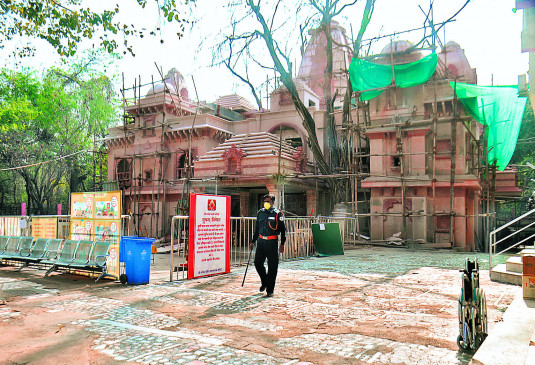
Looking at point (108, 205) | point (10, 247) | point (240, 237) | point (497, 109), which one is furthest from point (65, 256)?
point (497, 109)

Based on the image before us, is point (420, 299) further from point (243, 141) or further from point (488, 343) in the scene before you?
point (243, 141)

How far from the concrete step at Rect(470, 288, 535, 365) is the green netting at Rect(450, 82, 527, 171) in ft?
48.9

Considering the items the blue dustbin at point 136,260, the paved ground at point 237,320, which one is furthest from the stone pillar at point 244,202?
the blue dustbin at point 136,260

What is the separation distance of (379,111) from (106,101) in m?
25.9

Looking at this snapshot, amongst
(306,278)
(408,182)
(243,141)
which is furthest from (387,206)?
(306,278)

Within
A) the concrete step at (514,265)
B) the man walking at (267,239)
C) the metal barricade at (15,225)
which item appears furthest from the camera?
the metal barricade at (15,225)

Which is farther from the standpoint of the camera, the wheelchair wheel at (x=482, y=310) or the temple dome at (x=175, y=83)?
the temple dome at (x=175, y=83)

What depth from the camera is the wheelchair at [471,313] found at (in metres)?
4.60

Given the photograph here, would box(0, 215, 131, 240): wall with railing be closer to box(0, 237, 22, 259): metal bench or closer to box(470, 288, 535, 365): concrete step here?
box(0, 237, 22, 259): metal bench

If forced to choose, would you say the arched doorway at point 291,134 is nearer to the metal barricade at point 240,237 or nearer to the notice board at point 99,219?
the metal barricade at point 240,237

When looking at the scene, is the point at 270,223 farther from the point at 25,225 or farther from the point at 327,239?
the point at 25,225

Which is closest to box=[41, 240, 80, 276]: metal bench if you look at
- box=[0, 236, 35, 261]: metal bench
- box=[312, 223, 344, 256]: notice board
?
box=[0, 236, 35, 261]: metal bench

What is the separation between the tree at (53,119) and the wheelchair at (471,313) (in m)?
30.2

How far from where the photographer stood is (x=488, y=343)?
14.0ft
